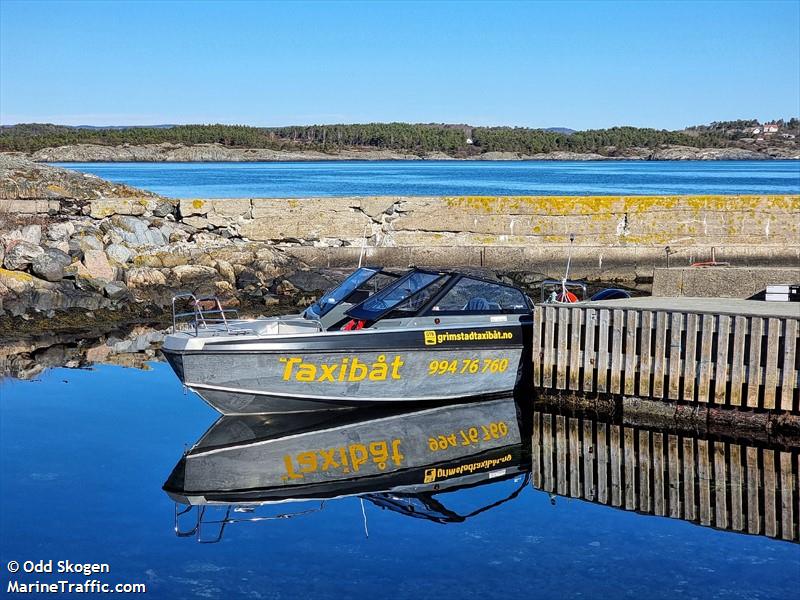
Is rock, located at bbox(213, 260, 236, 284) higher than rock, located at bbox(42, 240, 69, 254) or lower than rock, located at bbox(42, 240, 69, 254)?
lower

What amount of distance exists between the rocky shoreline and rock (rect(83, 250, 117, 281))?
354 feet

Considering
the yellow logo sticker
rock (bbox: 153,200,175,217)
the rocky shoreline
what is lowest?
the rocky shoreline

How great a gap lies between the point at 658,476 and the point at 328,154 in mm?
138129

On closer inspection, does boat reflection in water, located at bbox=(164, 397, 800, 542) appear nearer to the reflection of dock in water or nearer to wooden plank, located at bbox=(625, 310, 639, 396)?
the reflection of dock in water

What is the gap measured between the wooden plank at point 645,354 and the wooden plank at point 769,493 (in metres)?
1.67

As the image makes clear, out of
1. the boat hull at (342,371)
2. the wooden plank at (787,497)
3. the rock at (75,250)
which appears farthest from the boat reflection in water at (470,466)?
the rock at (75,250)

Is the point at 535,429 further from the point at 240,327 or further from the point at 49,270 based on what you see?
the point at 49,270

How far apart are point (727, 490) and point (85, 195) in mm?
18490

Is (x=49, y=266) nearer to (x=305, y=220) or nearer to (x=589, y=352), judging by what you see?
(x=305, y=220)

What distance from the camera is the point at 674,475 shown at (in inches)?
400

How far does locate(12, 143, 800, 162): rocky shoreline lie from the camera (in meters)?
131

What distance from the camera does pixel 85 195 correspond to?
80.3ft

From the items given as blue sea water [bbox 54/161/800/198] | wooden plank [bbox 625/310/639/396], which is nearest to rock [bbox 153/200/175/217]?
wooden plank [bbox 625/310/639/396]

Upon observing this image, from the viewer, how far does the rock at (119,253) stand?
20.5 meters
